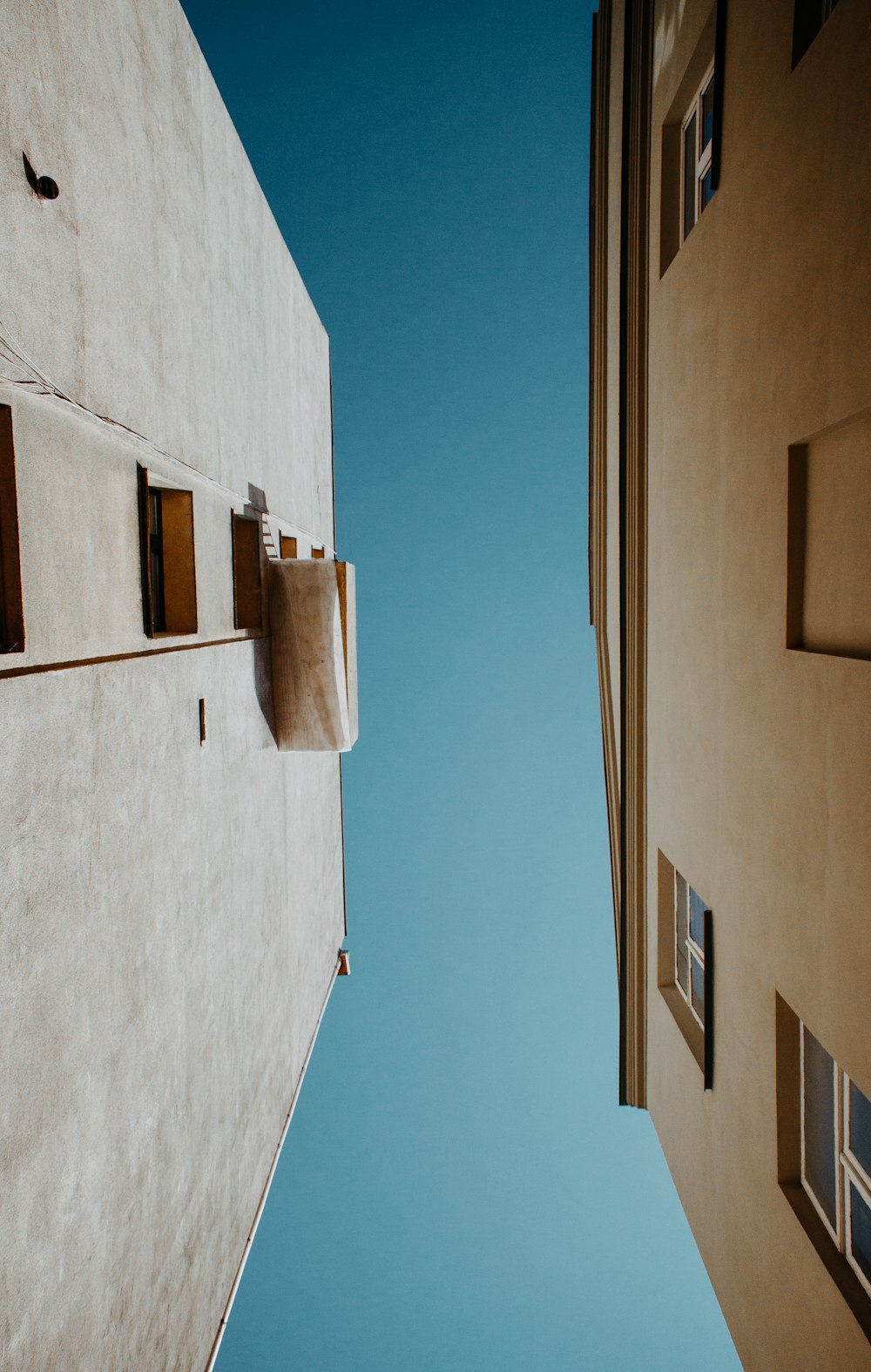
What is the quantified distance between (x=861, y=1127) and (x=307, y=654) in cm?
939

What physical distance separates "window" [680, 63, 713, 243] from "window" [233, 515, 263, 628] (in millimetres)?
6897

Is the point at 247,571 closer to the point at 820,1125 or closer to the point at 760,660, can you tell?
the point at 760,660

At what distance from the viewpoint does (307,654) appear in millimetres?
12453

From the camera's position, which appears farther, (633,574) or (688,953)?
(633,574)

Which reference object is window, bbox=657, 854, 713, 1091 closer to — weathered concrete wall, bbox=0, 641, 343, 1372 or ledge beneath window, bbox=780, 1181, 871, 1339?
ledge beneath window, bbox=780, 1181, 871, 1339

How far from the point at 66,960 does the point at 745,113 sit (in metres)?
8.88

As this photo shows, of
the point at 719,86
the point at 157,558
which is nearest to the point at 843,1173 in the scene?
the point at 157,558

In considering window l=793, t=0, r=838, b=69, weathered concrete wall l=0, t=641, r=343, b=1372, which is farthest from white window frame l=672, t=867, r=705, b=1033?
window l=793, t=0, r=838, b=69

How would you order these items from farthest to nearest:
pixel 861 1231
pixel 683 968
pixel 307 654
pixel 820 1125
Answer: pixel 307 654 → pixel 683 968 → pixel 820 1125 → pixel 861 1231

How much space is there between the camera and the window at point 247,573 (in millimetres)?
11188

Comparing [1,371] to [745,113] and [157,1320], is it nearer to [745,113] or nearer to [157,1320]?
[745,113]

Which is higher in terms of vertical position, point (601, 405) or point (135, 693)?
point (601, 405)

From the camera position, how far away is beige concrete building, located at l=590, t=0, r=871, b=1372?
510cm

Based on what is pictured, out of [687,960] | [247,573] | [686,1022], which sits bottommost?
[686,1022]
